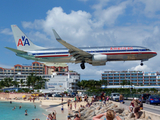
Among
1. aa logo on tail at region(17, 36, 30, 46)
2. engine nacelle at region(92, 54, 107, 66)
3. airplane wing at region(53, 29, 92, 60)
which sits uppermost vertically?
aa logo on tail at region(17, 36, 30, 46)

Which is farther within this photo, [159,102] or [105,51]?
[105,51]

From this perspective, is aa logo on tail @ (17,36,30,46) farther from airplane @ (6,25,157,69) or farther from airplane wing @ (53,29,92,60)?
airplane wing @ (53,29,92,60)

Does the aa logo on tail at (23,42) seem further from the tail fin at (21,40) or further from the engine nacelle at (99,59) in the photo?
the engine nacelle at (99,59)

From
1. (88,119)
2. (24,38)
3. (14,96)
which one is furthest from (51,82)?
(88,119)

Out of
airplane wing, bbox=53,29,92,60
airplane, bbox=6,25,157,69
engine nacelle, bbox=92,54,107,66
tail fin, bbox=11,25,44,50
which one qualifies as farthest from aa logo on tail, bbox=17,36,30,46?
engine nacelle, bbox=92,54,107,66

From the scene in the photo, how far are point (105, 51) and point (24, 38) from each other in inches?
833

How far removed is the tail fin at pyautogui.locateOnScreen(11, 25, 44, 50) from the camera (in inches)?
1832

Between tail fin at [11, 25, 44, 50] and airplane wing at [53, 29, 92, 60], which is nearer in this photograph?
airplane wing at [53, 29, 92, 60]

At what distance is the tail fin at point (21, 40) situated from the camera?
46.5 m

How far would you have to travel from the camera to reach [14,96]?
10638cm

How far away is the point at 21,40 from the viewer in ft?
157

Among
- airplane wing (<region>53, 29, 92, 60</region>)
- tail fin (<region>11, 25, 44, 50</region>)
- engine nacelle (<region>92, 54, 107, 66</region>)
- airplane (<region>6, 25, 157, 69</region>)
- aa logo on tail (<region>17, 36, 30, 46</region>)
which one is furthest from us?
aa logo on tail (<region>17, 36, 30, 46</region>)

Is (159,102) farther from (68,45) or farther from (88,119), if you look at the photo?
(68,45)

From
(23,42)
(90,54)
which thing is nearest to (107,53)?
(90,54)
